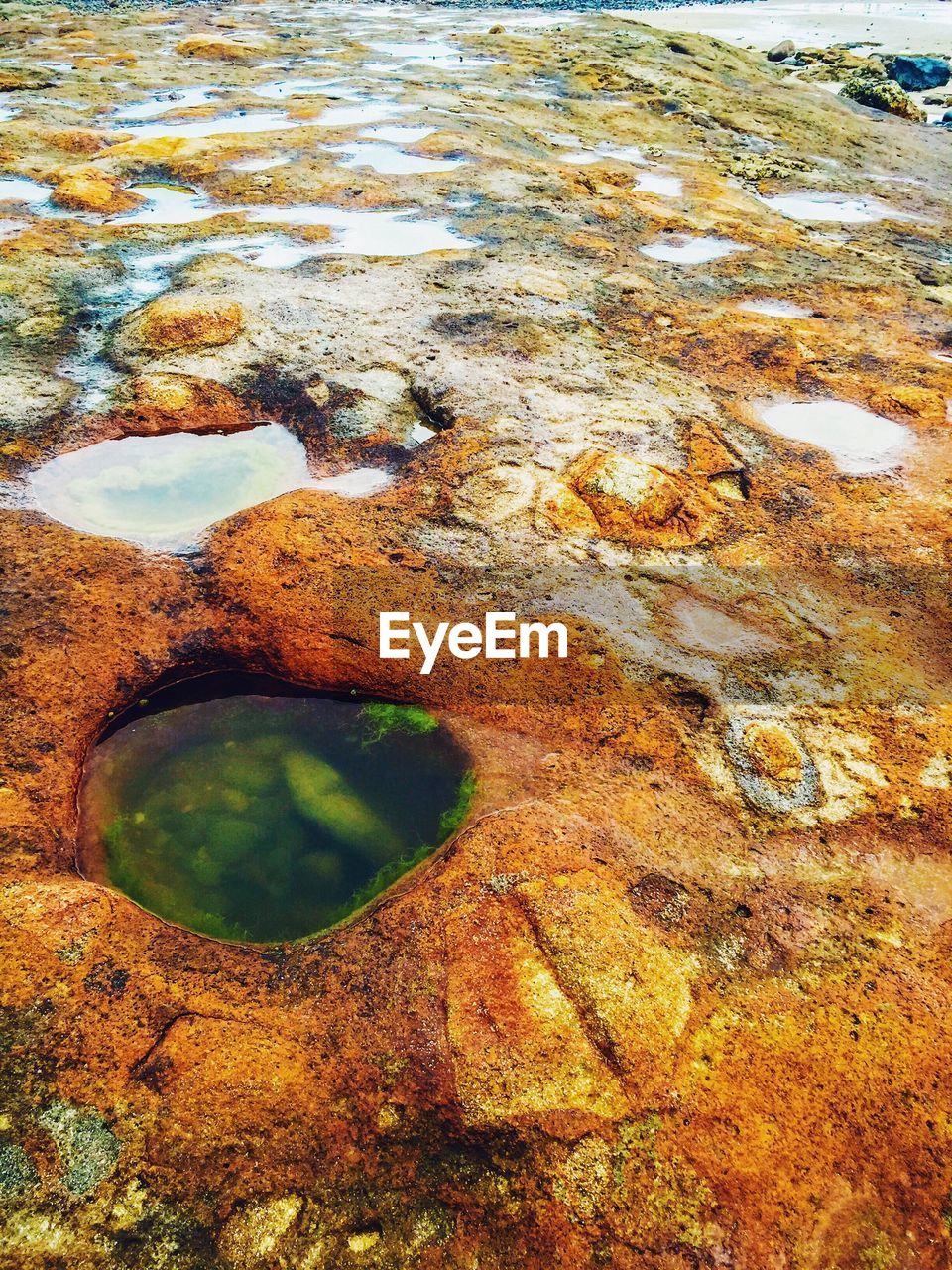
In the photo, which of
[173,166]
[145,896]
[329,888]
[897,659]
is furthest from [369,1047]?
[173,166]

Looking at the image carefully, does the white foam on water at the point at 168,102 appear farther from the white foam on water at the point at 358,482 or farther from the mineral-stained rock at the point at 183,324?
the white foam on water at the point at 358,482

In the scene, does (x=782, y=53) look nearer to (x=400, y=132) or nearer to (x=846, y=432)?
(x=400, y=132)

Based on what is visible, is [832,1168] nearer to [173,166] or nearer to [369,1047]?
[369,1047]

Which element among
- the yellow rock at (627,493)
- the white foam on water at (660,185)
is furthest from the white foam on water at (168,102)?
the yellow rock at (627,493)

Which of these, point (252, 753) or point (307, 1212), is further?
point (252, 753)

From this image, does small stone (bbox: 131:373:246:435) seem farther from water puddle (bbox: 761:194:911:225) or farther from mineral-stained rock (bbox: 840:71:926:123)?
mineral-stained rock (bbox: 840:71:926:123)

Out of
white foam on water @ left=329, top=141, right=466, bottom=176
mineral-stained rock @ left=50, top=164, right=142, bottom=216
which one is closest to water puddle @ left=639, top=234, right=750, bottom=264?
white foam on water @ left=329, top=141, right=466, bottom=176
